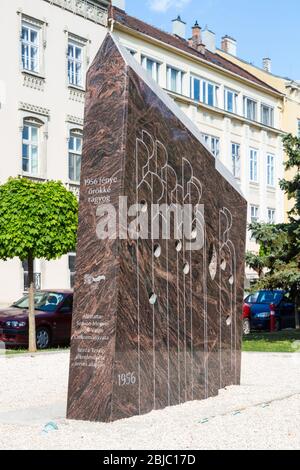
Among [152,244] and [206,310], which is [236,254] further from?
[152,244]

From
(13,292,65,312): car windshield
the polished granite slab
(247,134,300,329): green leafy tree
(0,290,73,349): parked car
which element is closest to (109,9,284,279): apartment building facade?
(247,134,300,329): green leafy tree

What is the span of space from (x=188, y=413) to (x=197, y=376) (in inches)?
46.8

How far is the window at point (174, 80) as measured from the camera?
132 feet

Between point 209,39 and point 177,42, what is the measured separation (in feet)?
22.9

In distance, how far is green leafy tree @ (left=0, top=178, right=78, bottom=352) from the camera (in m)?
18.8

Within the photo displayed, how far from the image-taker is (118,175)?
29.4 feet

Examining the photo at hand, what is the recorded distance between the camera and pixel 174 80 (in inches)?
1602

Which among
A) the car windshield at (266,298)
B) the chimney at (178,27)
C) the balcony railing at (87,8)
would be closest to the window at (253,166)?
the chimney at (178,27)

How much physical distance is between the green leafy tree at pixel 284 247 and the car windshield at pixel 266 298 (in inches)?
295

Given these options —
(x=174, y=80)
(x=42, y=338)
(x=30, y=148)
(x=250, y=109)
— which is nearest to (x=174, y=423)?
(x=42, y=338)

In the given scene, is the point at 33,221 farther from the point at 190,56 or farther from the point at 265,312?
the point at 190,56

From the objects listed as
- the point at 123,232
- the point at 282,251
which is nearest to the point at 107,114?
the point at 123,232

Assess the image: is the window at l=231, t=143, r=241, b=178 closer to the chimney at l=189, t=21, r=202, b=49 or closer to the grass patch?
the chimney at l=189, t=21, r=202, b=49

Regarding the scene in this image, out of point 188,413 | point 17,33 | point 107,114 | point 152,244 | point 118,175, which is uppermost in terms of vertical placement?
point 17,33
